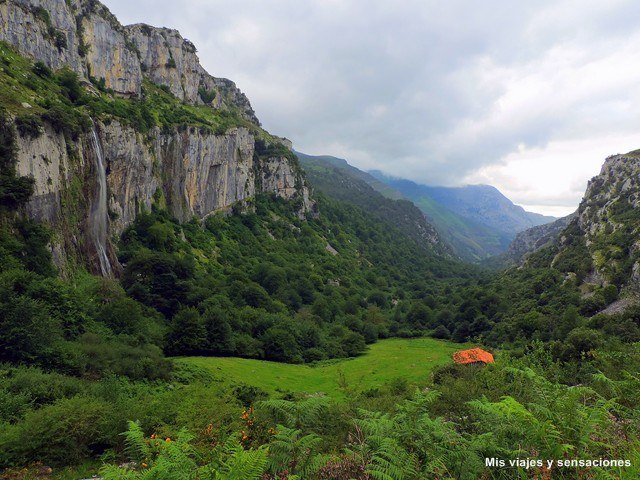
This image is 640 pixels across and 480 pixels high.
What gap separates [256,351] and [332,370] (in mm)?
9617

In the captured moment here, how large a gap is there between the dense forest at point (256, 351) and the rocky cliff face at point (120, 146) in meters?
2.12

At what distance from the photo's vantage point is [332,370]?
1788 inches

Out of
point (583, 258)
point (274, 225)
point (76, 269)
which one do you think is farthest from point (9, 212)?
point (583, 258)

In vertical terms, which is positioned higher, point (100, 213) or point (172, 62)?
point (172, 62)

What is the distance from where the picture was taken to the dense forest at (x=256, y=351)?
7.32 metres

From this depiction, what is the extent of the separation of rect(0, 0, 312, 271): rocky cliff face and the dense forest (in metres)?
2.12

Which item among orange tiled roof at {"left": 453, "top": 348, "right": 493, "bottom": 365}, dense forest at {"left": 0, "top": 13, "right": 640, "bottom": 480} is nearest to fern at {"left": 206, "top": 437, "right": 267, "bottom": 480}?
dense forest at {"left": 0, "top": 13, "right": 640, "bottom": 480}

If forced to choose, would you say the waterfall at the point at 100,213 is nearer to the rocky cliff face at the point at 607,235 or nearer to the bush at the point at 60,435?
the bush at the point at 60,435

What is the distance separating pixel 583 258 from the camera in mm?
71562

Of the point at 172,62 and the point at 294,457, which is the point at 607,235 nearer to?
the point at 294,457

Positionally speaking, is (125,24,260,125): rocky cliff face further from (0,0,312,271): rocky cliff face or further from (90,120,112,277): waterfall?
(90,120,112,277): waterfall

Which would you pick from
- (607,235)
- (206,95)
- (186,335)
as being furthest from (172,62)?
(607,235)

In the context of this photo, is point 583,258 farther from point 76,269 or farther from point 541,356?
point 76,269

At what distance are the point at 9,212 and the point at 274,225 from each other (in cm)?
7467
